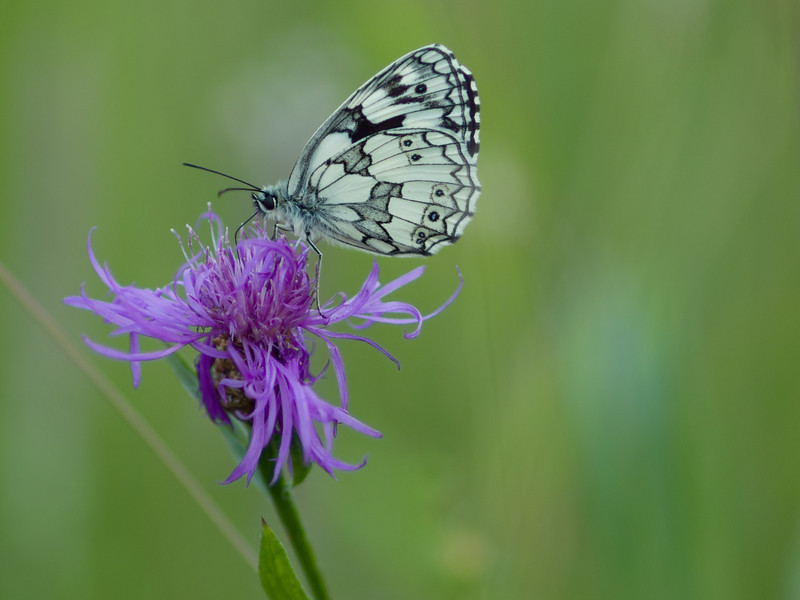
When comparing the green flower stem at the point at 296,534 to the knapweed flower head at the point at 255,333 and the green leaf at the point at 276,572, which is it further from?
the green leaf at the point at 276,572

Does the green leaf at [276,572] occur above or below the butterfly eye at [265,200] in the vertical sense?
below

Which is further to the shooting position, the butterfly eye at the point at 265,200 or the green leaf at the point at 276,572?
the butterfly eye at the point at 265,200

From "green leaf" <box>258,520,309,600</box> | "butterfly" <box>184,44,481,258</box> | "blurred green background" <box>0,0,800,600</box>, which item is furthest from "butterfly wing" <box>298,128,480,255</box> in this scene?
"green leaf" <box>258,520,309,600</box>

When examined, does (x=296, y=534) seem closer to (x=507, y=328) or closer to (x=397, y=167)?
(x=397, y=167)

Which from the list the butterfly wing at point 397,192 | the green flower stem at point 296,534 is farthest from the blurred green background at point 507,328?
the green flower stem at point 296,534

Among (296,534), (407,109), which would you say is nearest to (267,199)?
(407,109)

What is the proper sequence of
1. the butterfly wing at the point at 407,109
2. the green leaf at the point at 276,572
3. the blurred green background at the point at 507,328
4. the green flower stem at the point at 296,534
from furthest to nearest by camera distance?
1. the butterfly wing at the point at 407,109
2. the blurred green background at the point at 507,328
3. the green flower stem at the point at 296,534
4. the green leaf at the point at 276,572

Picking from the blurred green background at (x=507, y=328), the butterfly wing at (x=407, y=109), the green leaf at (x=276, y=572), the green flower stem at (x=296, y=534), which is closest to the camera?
the green leaf at (x=276, y=572)
